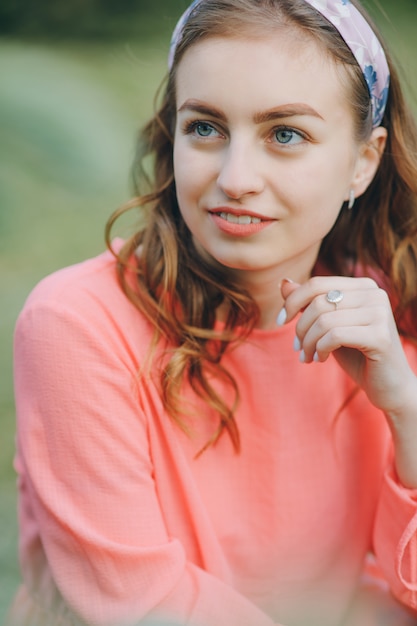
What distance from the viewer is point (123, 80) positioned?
3.20 metres

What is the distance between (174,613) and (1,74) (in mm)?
1843

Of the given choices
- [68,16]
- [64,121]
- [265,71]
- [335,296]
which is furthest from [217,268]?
[68,16]

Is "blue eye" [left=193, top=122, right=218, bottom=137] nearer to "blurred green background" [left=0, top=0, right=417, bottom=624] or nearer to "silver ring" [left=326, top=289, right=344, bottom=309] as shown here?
"silver ring" [left=326, top=289, right=344, bottom=309]

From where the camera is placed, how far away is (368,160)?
2.05 meters

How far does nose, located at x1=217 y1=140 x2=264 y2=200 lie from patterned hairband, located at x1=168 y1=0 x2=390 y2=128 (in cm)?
33

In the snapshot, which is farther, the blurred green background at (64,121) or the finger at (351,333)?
the blurred green background at (64,121)

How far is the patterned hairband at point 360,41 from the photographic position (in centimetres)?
182

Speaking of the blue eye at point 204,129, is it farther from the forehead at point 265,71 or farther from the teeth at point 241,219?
the teeth at point 241,219

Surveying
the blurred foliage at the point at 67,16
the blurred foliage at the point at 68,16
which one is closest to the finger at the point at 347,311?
the blurred foliage at the point at 68,16

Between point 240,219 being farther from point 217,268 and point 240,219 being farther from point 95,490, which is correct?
point 95,490

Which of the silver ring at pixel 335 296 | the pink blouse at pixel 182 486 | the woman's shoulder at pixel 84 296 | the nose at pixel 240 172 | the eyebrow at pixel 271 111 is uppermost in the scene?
the eyebrow at pixel 271 111

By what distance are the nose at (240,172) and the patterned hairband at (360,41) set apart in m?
0.33

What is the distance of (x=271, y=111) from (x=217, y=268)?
0.45m

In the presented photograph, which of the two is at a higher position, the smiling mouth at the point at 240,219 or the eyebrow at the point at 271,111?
the eyebrow at the point at 271,111
